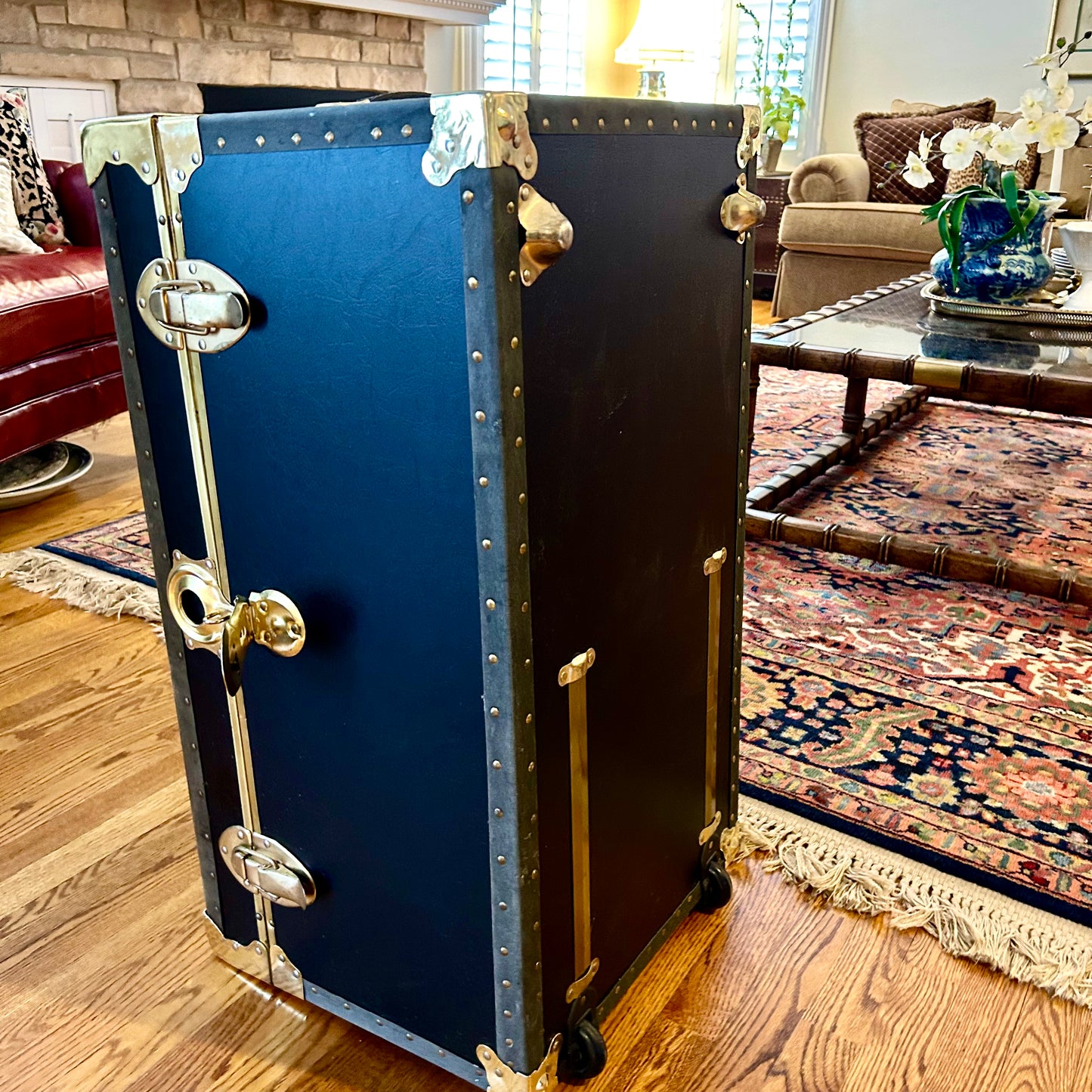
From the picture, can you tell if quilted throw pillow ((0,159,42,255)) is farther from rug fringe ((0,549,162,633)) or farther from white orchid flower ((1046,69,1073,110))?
white orchid flower ((1046,69,1073,110))

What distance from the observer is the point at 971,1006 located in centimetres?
100

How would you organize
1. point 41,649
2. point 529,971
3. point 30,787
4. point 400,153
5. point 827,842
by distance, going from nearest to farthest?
1. point 400,153
2. point 529,971
3. point 827,842
4. point 30,787
5. point 41,649

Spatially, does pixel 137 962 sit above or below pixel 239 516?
below

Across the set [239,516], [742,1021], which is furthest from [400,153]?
[742,1021]

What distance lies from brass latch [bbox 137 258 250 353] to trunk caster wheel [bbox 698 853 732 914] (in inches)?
28.8

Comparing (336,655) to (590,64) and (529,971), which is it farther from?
(590,64)

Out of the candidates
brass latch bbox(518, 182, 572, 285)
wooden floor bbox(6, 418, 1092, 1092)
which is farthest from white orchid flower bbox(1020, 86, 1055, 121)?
brass latch bbox(518, 182, 572, 285)

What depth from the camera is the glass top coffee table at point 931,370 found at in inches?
67.7

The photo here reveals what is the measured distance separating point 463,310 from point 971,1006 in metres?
0.82

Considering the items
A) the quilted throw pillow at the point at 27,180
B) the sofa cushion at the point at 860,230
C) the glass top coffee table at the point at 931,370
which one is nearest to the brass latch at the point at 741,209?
the glass top coffee table at the point at 931,370

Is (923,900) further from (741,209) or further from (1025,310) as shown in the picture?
(1025,310)

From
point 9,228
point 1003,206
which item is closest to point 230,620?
point 1003,206

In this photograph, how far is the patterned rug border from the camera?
3.41ft

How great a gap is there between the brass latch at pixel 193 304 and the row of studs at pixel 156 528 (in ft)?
0.14
